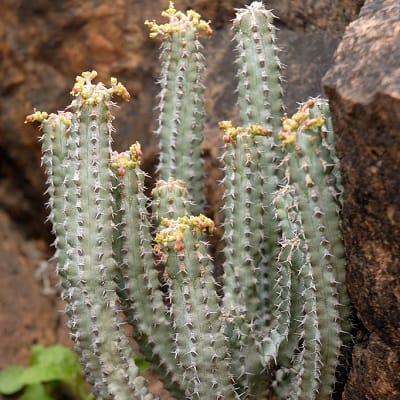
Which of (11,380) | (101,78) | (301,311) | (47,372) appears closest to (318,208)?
(301,311)

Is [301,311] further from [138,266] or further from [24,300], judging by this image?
[24,300]

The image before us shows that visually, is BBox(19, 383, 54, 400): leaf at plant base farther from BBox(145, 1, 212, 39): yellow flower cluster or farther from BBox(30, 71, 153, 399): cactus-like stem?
BBox(145, 1, 212, 39): yellow flower cluster

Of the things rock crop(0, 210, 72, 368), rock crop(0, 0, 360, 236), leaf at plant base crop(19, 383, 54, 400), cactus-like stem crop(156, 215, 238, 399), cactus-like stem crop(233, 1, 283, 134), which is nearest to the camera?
cactus-like stem crop(156, 215, 238, 399)

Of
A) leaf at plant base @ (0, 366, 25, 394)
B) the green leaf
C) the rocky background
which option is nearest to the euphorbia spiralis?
the rocky background

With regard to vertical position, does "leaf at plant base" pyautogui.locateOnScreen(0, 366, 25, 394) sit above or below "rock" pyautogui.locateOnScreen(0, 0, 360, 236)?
below

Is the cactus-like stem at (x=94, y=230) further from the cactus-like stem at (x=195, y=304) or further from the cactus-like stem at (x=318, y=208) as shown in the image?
the cactus-like stem at (x=318, y=208)

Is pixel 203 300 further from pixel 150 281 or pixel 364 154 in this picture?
pixel 364 154

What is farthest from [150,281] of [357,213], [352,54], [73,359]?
[73,359]
